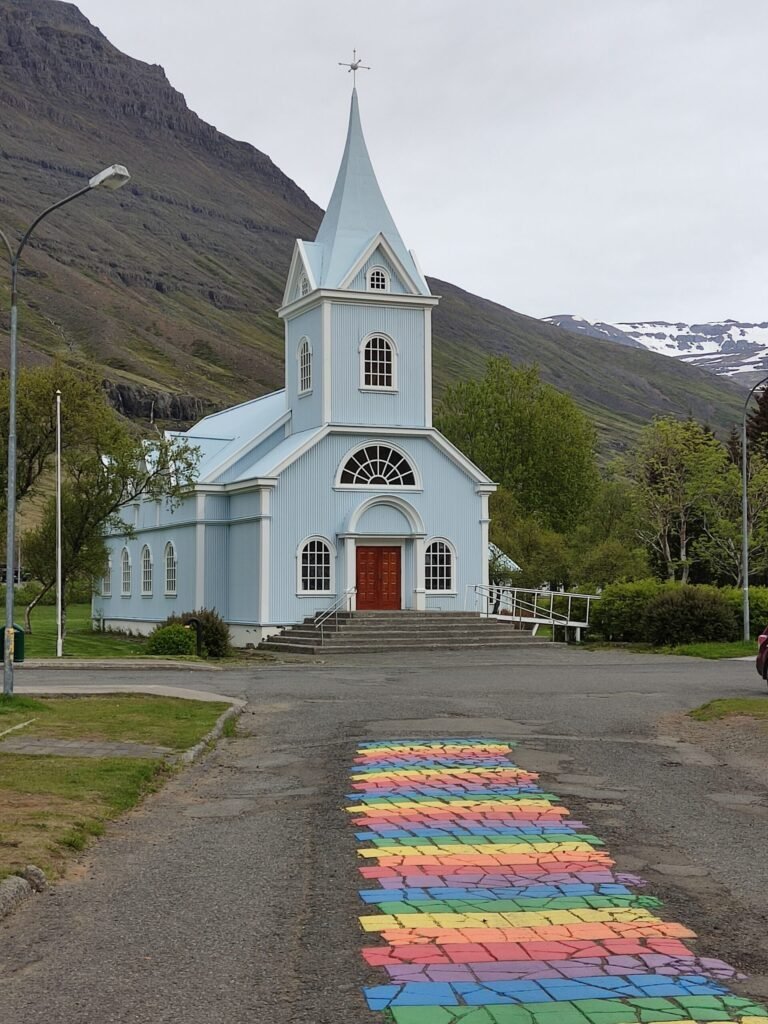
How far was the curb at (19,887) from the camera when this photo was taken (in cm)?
708

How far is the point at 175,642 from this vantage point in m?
31.5

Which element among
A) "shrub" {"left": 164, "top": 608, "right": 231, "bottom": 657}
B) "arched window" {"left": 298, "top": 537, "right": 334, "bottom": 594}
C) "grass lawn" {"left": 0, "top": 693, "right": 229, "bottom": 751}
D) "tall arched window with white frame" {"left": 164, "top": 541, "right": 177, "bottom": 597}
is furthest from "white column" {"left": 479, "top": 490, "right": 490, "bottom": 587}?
"grass lawn" {"left": 0, "top": 693, "right": 229, "bottom": 751}

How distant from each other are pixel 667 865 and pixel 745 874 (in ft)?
1.59

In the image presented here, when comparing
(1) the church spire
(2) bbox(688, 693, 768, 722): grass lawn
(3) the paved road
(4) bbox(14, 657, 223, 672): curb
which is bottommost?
(3) the paved road

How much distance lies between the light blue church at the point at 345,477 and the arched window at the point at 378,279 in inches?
1.7

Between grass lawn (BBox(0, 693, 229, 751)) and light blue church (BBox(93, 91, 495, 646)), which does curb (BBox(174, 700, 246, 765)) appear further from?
light blue church (BBox(93, 91, 495, 646))

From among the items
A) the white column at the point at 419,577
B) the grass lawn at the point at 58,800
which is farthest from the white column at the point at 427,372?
the grass lawn at the point at 58,800

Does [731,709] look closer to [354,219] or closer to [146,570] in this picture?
[354,219]

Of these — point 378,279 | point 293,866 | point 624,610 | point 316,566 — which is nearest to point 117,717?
point 293,866

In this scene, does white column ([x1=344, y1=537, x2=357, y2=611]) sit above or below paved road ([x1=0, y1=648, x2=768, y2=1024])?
above

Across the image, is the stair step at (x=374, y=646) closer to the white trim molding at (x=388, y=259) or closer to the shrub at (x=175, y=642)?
the shrub at (x=175, y=642)

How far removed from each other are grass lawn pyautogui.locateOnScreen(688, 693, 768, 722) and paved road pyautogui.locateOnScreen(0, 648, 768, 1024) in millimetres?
496

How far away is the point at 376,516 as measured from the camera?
38.8 meters

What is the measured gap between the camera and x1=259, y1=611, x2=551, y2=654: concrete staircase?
1363 inches
